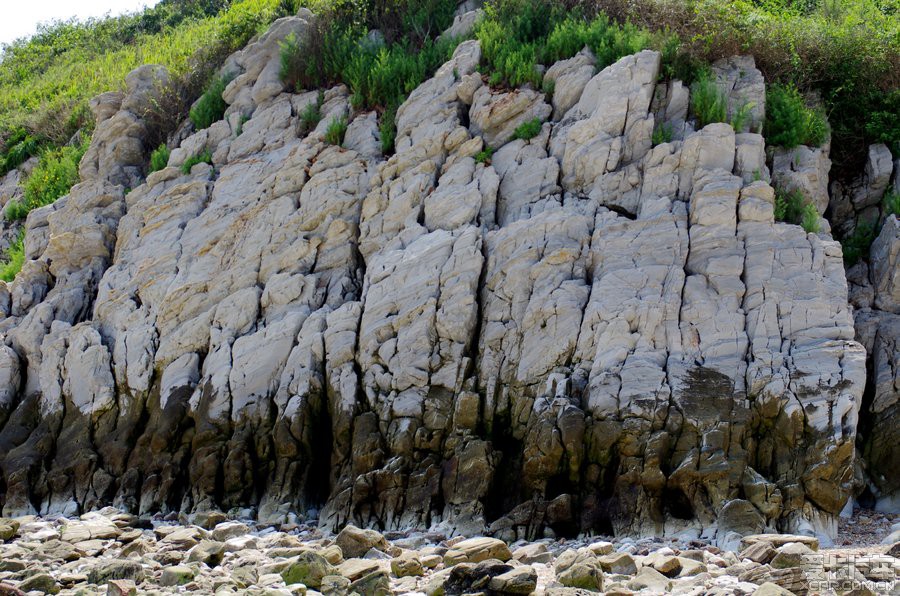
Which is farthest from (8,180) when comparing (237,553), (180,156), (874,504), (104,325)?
(874,504)

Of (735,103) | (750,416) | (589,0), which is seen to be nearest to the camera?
(750,416)

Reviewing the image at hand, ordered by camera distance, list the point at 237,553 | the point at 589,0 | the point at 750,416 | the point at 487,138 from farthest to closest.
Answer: the point at 589,0, the point at 487,138, the point at 750,416, the point at 237,553

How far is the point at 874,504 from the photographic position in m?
13.3

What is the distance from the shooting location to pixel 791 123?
658 inches

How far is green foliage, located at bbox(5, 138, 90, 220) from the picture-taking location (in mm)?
24562

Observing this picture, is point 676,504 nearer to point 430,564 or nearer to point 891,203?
point 430,564

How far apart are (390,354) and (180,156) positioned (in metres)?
9.08

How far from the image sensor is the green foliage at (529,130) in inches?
674

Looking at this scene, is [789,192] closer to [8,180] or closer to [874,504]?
[874,504]

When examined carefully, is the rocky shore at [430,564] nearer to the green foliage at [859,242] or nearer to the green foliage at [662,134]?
the green foliage at [859,242]

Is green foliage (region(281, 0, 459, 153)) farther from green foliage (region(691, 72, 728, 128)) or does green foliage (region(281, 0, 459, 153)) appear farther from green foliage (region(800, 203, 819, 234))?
green foliage (region(800, 203, 819, 234))

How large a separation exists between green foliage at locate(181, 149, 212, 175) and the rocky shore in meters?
9.62

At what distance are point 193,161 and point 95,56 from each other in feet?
63.6

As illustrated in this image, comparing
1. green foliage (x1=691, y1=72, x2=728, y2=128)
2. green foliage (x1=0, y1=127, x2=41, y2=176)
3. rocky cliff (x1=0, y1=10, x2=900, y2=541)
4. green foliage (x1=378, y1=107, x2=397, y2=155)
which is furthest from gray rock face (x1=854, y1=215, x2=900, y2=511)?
green foliage (x1=0, y1=127, x2=41, y2=176)
